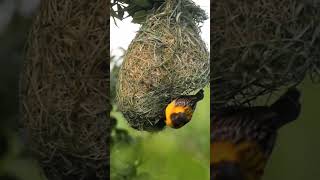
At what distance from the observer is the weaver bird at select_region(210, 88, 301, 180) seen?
116 cm

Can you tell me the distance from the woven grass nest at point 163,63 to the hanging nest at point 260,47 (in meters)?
0.05

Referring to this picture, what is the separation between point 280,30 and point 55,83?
0.55m

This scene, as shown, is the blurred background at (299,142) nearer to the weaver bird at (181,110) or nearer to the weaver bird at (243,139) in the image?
the weaver bird at (243,139)

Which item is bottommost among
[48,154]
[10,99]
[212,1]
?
[48,154]

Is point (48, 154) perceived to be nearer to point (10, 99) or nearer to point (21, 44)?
point (10, 99)

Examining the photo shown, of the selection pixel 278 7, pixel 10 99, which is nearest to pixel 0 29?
pixel 10 99

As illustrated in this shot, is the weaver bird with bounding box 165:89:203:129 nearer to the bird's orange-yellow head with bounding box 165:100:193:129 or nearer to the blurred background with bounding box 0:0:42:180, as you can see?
the bird's orange-yellow head with bounding box 165:100:193:129

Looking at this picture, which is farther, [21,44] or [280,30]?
[21,44]

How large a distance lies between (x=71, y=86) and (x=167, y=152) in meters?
0.29

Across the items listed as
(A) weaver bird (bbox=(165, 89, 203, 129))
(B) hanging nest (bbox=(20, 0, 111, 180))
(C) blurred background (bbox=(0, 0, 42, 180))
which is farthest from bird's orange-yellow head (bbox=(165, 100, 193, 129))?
(C) blurred background (bbox=(0, 0, 42, 180))

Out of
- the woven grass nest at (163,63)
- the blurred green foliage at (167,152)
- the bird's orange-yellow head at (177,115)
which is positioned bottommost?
the blurred green foliage at (167,152)

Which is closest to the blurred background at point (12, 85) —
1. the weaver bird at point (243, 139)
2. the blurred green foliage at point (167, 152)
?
the blurred green foliage at point (167, 152)

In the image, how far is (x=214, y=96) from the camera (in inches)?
45.4

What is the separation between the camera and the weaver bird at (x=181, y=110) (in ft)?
3.82
